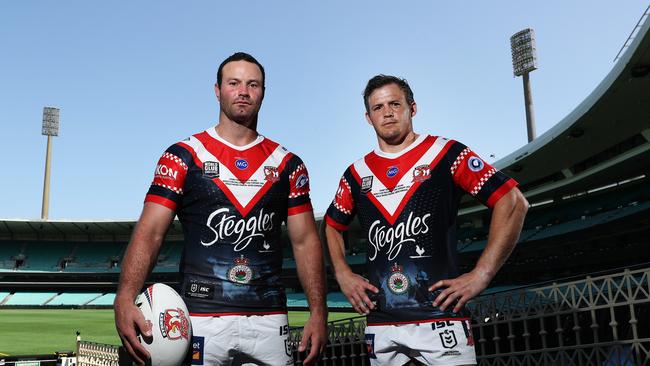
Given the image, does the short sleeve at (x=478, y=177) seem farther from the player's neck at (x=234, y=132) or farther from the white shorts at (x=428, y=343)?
the player's neck at (x=234, y=132)

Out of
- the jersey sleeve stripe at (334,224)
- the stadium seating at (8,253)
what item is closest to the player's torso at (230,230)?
the jersey sleeve stripe at (334,224)

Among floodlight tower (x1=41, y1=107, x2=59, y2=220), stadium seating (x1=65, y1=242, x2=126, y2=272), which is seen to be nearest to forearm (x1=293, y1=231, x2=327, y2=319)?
stadium seating (x1=65, y1=242, x2=126, y2=272)

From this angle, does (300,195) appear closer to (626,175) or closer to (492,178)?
(492,178)

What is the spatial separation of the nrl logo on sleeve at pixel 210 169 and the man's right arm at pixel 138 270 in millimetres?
280

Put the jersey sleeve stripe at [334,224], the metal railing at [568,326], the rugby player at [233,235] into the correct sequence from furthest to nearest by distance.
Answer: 1. the metal railing at [568,326]
2. the jersey sleeve stripe at [334,224]
3. the rugby player at [233,235]

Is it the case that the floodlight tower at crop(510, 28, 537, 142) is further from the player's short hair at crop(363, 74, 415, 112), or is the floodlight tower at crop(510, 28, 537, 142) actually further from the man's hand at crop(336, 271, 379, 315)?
the man's hand at crop(336, 271, 379, 315)

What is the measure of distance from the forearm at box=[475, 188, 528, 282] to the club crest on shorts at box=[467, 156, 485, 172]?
26 cm

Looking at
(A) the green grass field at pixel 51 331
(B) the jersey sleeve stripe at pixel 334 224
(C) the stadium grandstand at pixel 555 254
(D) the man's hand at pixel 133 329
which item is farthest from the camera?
(A) the green grass field at pixel 51 331

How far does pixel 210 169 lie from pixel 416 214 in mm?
1247

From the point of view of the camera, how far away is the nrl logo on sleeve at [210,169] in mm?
3254

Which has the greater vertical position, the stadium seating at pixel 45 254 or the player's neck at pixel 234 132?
the stadium seating at pixel 45 254

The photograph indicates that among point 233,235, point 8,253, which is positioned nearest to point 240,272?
point 233,235

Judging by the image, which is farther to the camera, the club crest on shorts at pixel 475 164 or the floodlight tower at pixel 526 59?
the floodlight tower at pixel 526 59

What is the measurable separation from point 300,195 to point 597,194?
3264cm
